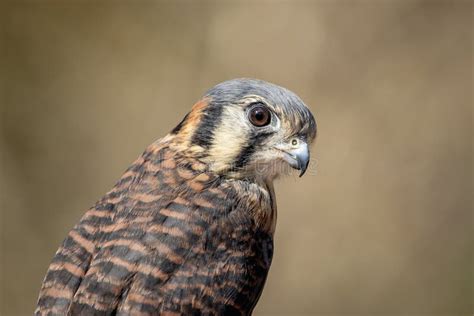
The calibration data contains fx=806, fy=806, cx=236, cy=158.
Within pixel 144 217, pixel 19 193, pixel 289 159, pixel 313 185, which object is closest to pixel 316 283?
pixel 313 185

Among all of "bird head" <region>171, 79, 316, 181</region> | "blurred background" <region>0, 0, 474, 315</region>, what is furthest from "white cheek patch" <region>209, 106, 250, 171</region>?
"blurred background" <region>0, 0, 474, 315</region>

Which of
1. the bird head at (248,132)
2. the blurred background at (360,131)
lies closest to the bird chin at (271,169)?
the bird head at (248,132)

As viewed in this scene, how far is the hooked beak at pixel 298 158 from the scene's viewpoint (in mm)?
3357

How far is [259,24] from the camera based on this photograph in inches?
249

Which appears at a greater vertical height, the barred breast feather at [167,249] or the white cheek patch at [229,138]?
the white cheek patch at [229,138]

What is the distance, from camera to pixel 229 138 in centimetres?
332

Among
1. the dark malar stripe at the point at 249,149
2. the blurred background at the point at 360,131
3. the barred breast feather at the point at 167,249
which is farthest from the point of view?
the blurred background at the point at 360,131

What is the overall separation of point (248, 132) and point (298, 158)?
236 millimetres

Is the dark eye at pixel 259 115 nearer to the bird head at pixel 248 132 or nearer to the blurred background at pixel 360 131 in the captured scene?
the bird head at pixel 248 132

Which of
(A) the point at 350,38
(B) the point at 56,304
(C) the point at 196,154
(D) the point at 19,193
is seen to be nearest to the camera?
(B) the point at 56,304

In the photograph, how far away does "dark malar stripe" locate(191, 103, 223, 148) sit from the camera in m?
3.36

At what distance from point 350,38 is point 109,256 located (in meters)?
3.79

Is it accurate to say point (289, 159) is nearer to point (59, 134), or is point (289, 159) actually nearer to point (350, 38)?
point (350, 38)

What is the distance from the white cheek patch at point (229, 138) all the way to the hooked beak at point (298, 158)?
0.19 m
